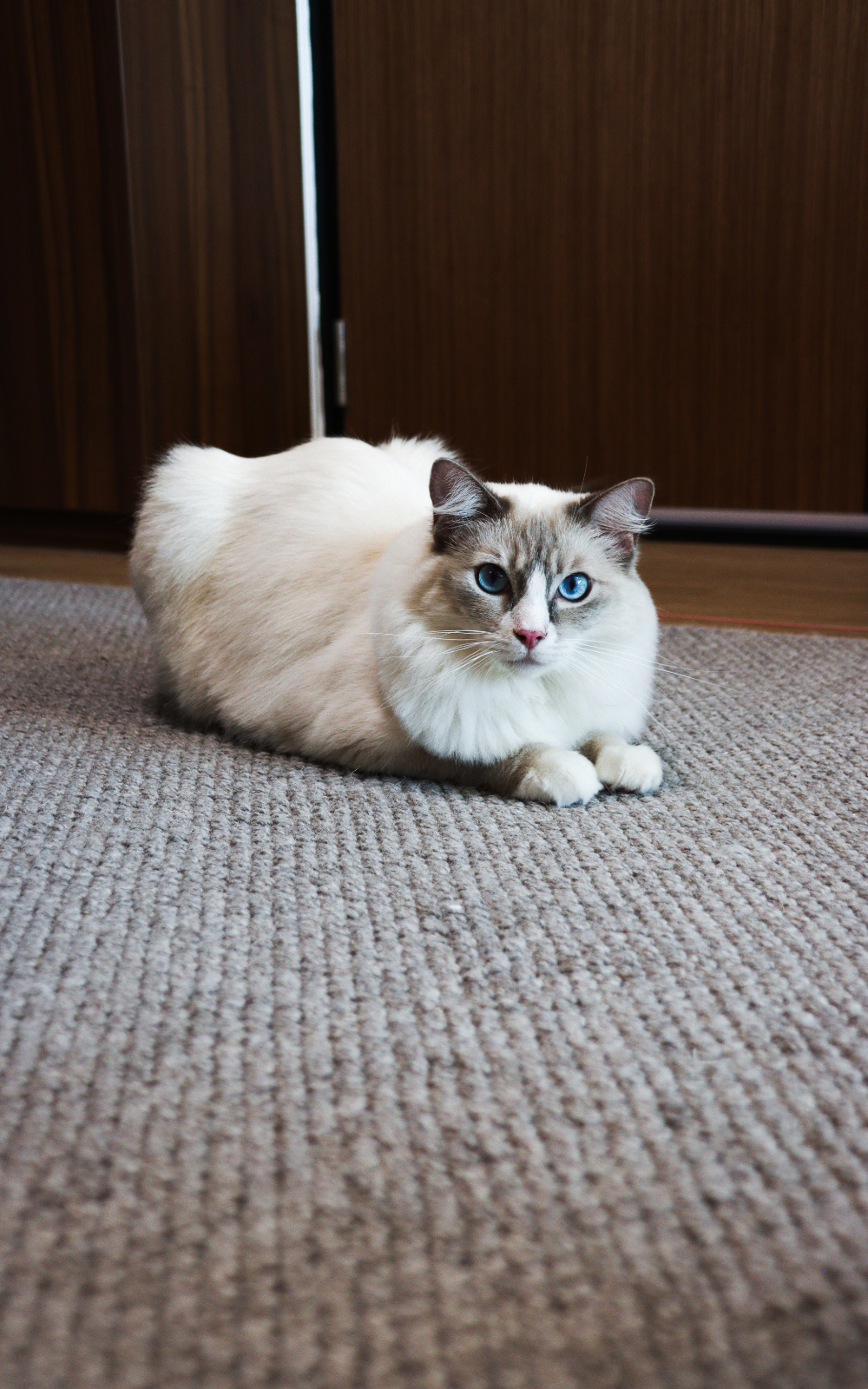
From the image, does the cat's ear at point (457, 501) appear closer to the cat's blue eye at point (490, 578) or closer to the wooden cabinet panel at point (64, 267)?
the cat's blue eye at point (490, 578)

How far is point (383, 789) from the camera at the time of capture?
49.2 inches

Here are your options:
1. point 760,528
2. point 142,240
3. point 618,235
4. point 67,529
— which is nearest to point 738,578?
point 760,528

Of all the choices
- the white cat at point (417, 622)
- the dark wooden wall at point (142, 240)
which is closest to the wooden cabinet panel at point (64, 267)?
the dark wooden wall at point (142, 240)

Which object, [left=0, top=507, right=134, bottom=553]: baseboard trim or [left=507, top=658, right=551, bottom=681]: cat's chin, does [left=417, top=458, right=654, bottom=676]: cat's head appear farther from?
[left=0, top=507, right=134, bottom=553]: baseboard trim

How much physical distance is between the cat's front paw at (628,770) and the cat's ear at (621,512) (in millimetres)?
207

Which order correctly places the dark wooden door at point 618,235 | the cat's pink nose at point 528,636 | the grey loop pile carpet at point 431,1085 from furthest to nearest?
the dark wooden door at point 618,235 → the cat's pink nose at point 528,636 → the grey loop pile carpet at point 431,1085

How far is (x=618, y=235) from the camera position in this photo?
265cm

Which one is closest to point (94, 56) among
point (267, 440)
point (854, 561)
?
point (267, 440)

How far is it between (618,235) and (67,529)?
158cm

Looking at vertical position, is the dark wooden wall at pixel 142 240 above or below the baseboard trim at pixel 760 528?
above

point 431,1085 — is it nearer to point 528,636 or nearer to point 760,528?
point 528,636

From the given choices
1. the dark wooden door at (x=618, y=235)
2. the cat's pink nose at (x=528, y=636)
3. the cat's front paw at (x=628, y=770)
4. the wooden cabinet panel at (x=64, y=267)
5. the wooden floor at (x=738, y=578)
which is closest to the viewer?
the cat's pink nose at (x=528, y=636)

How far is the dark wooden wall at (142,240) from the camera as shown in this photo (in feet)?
8.79

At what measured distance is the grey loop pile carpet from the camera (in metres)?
0.54
